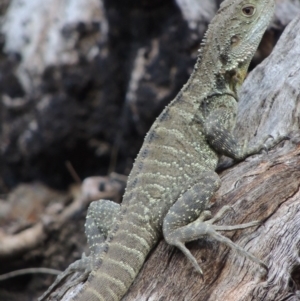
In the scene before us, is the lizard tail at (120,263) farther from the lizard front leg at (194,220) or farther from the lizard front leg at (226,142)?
the lizard front leg at (226,142)

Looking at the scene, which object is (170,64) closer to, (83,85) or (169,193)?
(83,85)

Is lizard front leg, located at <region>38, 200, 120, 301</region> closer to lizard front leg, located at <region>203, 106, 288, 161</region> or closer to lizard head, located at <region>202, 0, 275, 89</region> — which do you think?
lizard front leg, located at <region>203, 106, 288, 161</region>

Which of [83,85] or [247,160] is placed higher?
[83,85]

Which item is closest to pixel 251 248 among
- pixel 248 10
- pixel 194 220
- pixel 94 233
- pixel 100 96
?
pixel 194 220

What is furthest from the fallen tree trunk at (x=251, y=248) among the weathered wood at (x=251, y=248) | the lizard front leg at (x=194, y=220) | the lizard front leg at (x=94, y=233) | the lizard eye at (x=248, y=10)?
the lizard eye at (x=248, y=10)

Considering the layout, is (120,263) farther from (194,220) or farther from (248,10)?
(248,10)

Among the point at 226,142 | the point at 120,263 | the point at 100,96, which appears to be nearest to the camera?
the point at 120,263

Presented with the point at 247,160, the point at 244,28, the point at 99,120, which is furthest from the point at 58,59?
the point at 247,160
